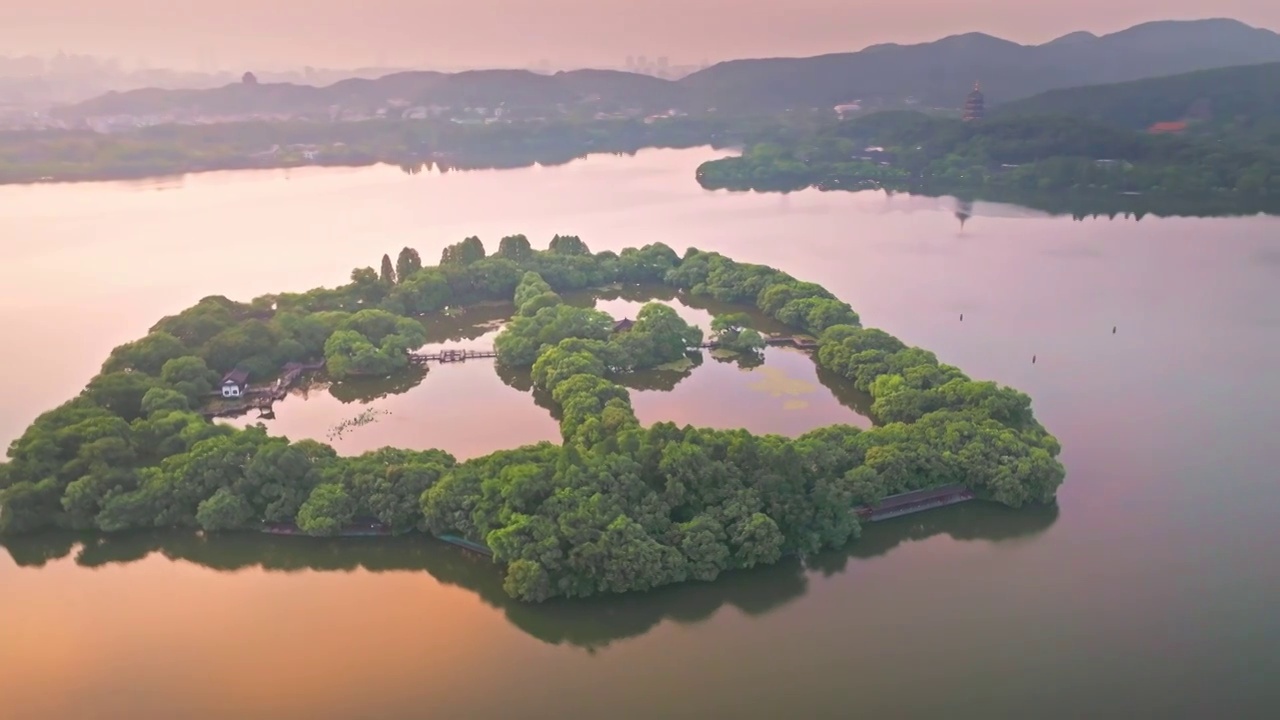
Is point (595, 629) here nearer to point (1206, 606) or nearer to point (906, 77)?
point (1206, 606)

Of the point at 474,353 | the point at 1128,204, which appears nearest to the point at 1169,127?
the point at 1128,204

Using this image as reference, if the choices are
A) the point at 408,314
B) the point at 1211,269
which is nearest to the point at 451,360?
the point at 408,314

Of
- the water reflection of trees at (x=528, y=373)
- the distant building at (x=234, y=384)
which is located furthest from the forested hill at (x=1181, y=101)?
the distant building at (x=234, y=384)

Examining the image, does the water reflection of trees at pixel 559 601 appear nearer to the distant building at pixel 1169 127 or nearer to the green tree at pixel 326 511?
the green tree at pixel 326 511

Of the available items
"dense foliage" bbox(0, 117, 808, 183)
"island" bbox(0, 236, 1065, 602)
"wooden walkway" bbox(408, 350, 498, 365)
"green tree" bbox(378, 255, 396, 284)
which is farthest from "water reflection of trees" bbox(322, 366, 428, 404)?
"dense foliage" bbox(0, 117, 808, 183)

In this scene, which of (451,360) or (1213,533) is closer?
(1213,533)

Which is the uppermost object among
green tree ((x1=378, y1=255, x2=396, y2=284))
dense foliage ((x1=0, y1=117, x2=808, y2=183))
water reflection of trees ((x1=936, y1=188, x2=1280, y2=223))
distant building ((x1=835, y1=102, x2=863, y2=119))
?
distant building ((x1=835, y1=102, x2=863, y2=119))

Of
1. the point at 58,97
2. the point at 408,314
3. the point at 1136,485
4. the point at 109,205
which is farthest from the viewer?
the point at 58,97

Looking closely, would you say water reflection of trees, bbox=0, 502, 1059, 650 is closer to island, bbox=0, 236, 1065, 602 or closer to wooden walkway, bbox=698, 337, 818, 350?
island, bbox=0, 236, 1065, 602
